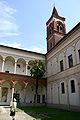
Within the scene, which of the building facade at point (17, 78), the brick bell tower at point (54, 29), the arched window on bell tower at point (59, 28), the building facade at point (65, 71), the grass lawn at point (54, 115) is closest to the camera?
the grass lawn at point (54, 115)

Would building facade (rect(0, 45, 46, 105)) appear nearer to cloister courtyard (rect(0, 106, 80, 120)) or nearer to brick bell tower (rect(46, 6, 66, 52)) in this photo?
brick bell tower (rect(46, 6, 66, 52))

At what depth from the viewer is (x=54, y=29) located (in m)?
33.6

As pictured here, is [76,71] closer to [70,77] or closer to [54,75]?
[70,77]

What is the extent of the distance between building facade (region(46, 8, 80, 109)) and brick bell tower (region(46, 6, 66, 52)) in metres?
5.12

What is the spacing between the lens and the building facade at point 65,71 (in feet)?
64.1

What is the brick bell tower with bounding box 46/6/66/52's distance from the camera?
1310 inches

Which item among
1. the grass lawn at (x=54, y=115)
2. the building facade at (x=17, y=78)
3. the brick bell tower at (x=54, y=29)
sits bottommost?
the grass lawn at (x=54, y=115)

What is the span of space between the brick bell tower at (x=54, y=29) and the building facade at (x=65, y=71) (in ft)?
16.8

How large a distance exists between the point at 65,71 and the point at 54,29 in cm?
1474

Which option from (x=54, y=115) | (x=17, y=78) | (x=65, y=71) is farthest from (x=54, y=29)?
(x=54, y=115)

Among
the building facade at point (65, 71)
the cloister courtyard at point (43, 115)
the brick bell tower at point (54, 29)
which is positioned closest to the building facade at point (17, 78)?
the building facade at point (65, 71)

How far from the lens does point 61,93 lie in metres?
23.0

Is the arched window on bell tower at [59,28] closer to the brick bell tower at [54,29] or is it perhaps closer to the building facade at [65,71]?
the brick bell tower at [54,29]

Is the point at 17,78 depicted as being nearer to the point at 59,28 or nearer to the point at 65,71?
the point at 65,71
